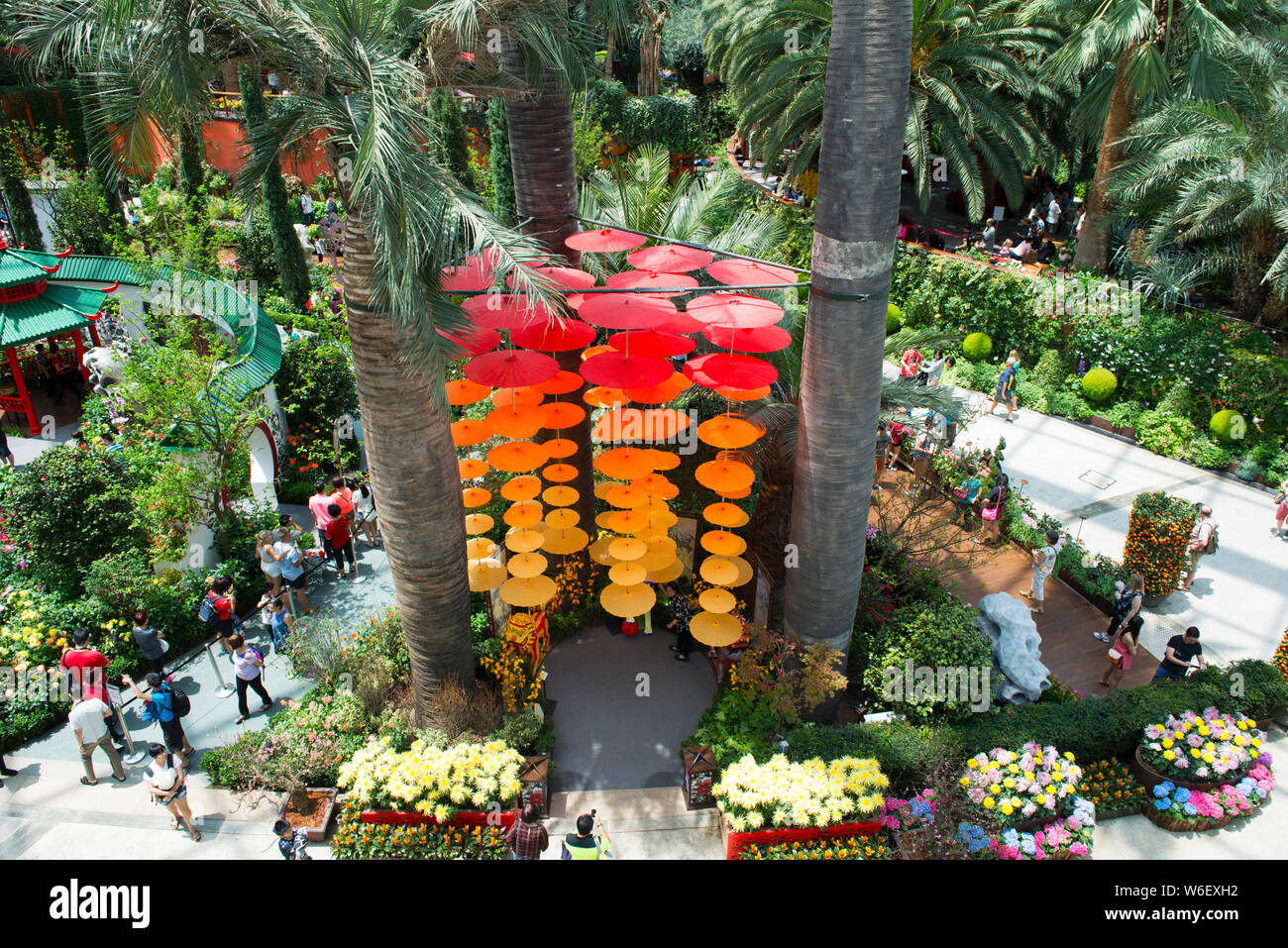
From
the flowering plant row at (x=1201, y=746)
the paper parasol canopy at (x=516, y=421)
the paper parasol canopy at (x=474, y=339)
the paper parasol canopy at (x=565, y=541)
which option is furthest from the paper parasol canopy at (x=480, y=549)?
the flowering plant row at (x=1201, y=746)

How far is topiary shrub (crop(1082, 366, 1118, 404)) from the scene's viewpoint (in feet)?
60.9

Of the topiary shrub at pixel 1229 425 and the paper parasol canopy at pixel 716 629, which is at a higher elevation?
the paper parasol canopy at pixel 716 629

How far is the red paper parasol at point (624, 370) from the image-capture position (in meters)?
8.86

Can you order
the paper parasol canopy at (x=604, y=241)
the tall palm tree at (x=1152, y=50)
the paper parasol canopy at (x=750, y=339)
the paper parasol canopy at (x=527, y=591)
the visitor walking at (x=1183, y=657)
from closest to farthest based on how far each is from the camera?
the paper parasol canopy at (x=750, y=339), the paper parasol canopy at (x=527, y=591), the paper parasol canopy at (x=604, y=241), the visitor walking at (x=1183, y=657), the tall palm tree at (x=1152, y=50)

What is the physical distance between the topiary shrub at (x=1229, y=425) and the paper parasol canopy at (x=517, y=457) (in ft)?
46.4

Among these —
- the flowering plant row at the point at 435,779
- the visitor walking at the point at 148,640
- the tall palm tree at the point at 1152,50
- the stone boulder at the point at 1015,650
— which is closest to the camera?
the flowering plant row at the point at 435,779

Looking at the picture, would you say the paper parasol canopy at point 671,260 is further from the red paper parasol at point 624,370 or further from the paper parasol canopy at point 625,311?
the red paper parasol at point 624,370

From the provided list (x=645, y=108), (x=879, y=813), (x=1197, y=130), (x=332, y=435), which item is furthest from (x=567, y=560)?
(x=645, y=108)

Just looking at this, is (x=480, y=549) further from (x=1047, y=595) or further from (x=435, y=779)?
(x=1047, y=595)

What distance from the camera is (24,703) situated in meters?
10.4

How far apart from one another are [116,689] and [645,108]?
28.6m

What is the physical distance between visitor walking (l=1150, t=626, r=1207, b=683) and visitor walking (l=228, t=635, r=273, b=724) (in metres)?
11.0

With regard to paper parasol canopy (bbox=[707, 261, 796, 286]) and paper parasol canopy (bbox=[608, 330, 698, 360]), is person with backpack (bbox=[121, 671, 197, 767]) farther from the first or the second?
paper parasol canopy (bbox=[707, 261, 796, 286])

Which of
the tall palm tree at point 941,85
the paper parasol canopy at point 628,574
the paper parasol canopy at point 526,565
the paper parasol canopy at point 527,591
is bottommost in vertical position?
the paper parasol canopy at point 527,591
